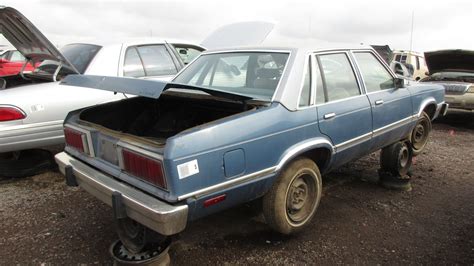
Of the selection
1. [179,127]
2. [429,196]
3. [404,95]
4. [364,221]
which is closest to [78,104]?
[179,127]

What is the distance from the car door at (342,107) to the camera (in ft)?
10.9

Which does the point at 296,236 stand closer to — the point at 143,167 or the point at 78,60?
the point at 143,167

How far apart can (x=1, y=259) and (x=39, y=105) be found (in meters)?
1.77

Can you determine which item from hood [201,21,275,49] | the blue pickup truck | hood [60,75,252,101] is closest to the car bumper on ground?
hood [201,21,275,49]

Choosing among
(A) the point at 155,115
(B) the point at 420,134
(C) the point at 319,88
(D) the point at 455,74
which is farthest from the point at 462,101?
(A) the point at 155,115

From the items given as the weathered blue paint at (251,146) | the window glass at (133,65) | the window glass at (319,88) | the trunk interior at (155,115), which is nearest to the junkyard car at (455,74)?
the weathered blue paint at (251,146)

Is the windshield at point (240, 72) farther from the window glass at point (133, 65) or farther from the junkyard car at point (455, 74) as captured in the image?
the junkyard car at point (455, 74)

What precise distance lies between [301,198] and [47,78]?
Result: 333 cm

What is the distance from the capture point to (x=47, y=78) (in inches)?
184

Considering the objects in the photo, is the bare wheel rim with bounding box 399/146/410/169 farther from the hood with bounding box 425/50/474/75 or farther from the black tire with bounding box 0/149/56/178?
the hood with bounding box 425/50/474/75

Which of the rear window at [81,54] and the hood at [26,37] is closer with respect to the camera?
the hood at [26,37]

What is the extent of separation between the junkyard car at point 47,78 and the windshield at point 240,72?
1.32 meters

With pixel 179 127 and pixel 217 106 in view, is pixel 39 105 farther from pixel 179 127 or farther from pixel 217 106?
pixel 217 106

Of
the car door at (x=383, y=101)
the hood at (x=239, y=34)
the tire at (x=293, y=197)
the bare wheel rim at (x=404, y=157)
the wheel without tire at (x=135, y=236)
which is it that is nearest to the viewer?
the wheel without tire at (x=135, y=236)
